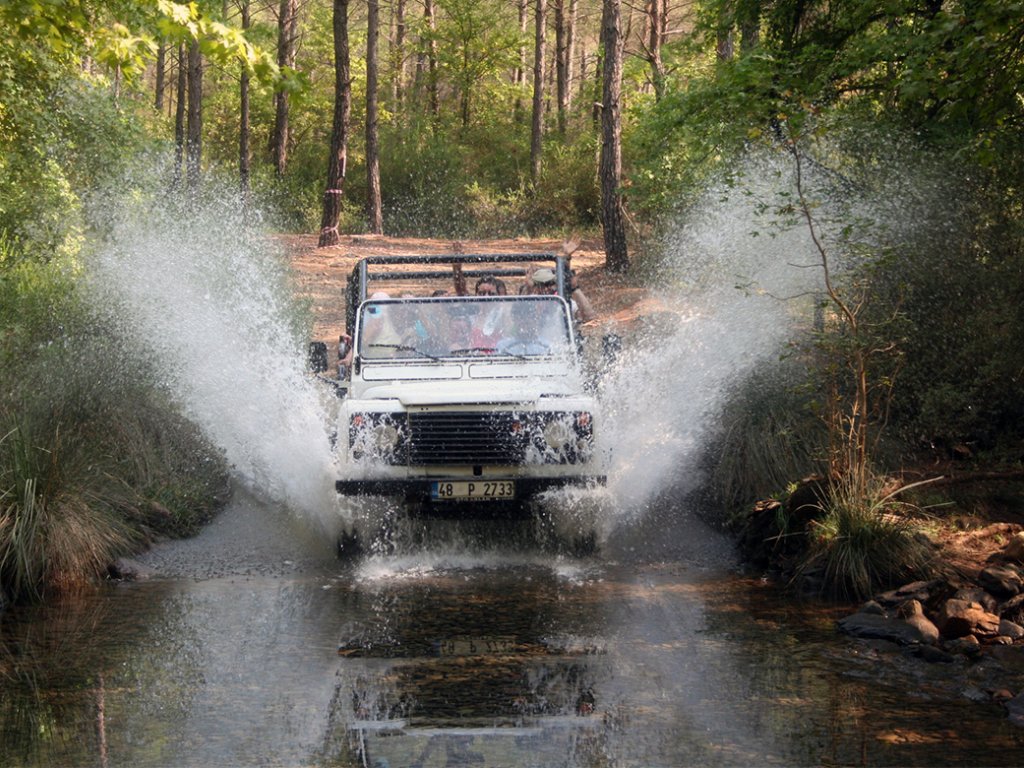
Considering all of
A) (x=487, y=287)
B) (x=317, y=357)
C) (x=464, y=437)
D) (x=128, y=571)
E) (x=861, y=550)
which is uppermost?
(x=487, y=287)

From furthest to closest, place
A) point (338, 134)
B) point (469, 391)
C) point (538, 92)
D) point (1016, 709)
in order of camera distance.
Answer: point (538, 92), point (338, 134), point (469, 391), point (1016, 709)

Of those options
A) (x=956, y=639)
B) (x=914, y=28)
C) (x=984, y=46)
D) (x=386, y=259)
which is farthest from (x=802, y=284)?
(x=956, y=639)

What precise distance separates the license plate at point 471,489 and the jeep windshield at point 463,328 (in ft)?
5.17

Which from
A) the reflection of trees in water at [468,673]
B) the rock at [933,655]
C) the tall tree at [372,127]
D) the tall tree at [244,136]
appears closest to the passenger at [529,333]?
the reflection of trees in water at [468,673]

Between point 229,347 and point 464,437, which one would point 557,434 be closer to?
point 464,437

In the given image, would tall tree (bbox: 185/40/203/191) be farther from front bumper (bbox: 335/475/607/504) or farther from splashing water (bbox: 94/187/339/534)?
front bumper (bbox: 335/475/607/504)

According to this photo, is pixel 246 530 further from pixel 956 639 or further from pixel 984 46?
pixel 984 46

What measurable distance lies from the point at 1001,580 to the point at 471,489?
330 cm

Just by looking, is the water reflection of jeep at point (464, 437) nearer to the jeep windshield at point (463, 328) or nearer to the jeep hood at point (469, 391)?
the jeep hood at point (469, 391)

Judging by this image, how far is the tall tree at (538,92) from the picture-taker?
3453 centimetres

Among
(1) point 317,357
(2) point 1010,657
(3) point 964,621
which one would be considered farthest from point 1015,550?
(1) point 317,357

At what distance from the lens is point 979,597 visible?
23.7 ft

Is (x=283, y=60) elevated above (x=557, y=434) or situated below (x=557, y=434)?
above

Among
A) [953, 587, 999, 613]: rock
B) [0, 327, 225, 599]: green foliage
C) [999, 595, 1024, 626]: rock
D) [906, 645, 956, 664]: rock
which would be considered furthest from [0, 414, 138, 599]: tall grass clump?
[999, 595, 1024, 626]: rock
